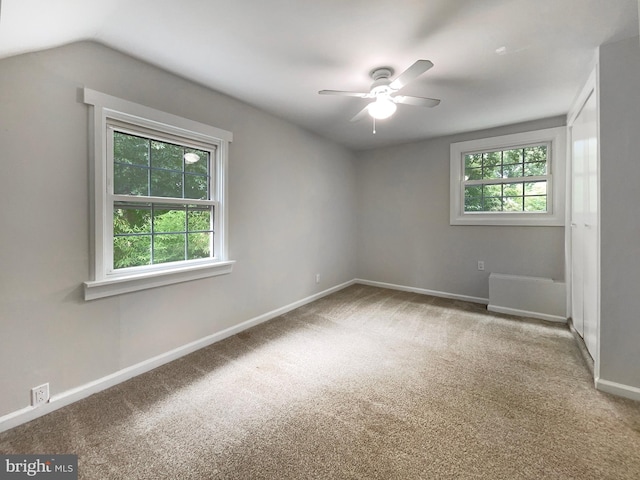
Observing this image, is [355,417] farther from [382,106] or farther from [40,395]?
[382,106]

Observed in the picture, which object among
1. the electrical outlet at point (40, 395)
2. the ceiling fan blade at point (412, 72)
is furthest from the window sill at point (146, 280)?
the ceiling fan blade at point (412, 72)

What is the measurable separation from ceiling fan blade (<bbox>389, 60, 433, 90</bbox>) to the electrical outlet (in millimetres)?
2979

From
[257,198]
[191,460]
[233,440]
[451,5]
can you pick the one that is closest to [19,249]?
[191,460]

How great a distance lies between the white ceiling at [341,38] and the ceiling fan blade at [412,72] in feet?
0.69

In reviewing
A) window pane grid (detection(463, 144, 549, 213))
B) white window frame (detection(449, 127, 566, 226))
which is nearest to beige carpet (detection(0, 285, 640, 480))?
white window frame (detection(449, 127, 566, 226))

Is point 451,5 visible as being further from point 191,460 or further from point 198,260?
point 191,460

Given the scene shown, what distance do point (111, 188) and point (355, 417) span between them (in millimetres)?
2220

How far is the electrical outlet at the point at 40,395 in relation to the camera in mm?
1616

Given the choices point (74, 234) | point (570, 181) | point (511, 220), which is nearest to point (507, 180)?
point (511, 220)

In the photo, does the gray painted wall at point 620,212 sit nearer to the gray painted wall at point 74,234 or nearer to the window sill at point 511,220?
the window sill at point 511,220

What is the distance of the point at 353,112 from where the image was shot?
3076 millimetres

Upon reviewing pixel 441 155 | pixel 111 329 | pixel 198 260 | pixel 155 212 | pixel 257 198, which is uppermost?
pixel 441 155

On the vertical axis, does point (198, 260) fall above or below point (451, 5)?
below

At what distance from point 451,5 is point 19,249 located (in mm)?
2788
